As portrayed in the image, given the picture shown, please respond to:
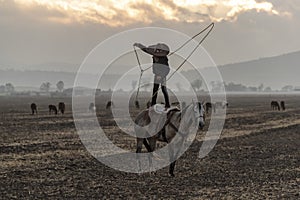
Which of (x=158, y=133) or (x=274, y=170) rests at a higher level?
(x=158, y=133)

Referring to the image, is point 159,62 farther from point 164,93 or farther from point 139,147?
point 139,147

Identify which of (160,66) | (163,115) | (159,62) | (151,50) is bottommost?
(163,115)

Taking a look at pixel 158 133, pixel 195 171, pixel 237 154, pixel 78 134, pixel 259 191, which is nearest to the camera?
pixel 259 191

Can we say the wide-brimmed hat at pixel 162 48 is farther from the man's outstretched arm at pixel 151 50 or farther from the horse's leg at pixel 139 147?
the horse's leg at pixel 139 147

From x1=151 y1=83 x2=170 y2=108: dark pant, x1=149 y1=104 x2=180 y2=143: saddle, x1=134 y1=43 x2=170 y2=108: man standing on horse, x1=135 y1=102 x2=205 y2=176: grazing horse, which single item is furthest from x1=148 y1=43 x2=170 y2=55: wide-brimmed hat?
x1=135 y1=102 x2=205 y2=176: grazing horse

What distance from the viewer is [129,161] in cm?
1648

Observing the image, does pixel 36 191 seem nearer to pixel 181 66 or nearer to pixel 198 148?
pixel 181 66

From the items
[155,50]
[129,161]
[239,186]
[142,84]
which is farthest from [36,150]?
[239,186]

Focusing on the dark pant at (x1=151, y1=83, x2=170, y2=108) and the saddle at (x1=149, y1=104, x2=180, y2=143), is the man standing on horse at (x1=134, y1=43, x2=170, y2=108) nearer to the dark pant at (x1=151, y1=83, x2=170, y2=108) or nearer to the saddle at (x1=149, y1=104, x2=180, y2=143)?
the dark pant at (x1=151, y1=83, x2=170, y2=108)

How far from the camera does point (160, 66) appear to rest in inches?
541

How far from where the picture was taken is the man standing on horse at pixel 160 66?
13.7m

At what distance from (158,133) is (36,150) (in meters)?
8.59

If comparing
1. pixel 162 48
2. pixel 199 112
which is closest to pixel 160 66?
pixel 162 48

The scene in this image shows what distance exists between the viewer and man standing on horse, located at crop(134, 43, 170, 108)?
44.9 feet
